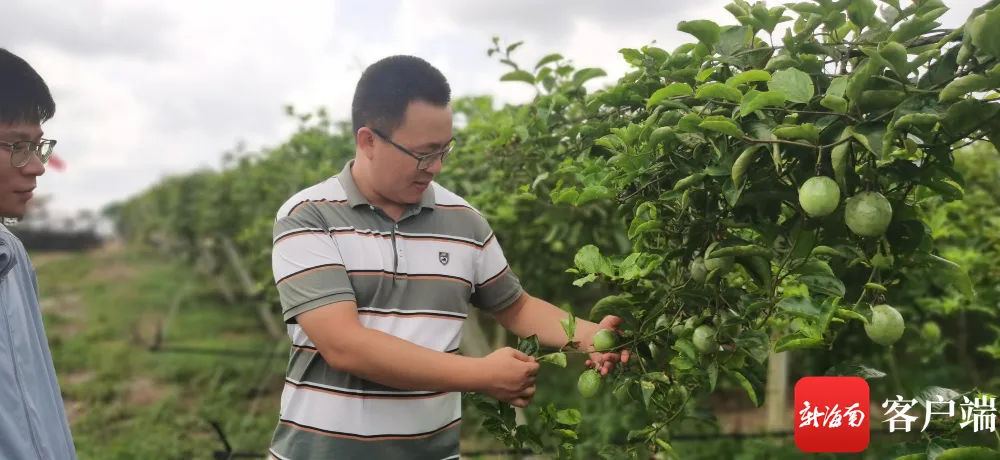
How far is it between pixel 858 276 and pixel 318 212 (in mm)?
1208

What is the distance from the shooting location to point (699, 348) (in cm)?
144

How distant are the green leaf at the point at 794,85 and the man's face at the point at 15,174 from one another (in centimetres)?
134

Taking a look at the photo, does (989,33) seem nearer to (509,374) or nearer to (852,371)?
(852,371)

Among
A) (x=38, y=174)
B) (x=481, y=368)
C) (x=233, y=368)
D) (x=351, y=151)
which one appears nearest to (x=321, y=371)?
(x=481, y=368)

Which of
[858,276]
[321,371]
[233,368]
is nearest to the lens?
[321,371]

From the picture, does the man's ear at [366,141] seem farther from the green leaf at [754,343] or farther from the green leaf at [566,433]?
the green leaf at [754,343]

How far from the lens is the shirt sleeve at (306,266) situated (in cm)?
148

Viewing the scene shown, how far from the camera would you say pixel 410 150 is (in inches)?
63.2

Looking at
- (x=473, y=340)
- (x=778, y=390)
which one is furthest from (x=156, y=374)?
(x=778, y=390)

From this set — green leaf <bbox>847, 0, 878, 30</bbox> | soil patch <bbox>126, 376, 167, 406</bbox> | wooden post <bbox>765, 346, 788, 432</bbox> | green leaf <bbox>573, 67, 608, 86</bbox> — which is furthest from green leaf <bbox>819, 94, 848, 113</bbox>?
soil patch <bbox>126, 376, 167, 406</bbox>

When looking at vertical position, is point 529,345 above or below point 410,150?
below

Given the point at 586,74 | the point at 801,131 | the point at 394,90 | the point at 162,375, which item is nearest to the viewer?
the point at 801,131

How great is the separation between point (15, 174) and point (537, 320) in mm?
1105

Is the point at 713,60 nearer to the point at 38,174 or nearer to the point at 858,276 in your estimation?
the point at 858,276
